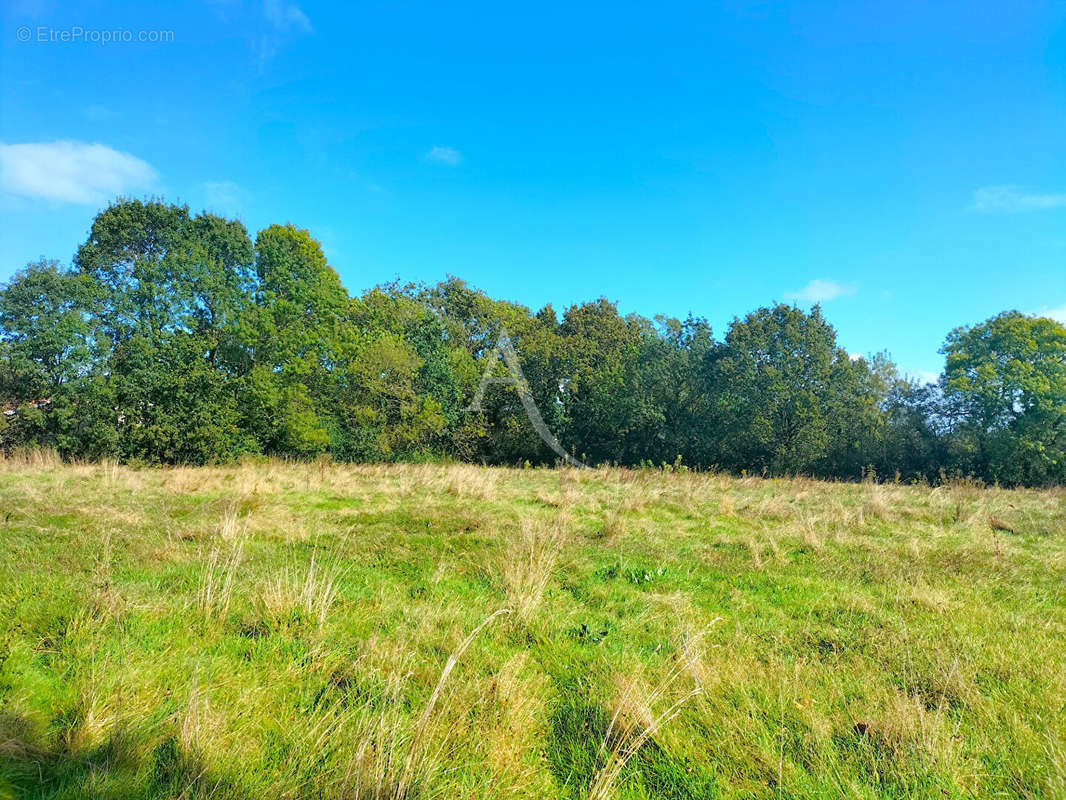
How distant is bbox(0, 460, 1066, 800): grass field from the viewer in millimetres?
2422

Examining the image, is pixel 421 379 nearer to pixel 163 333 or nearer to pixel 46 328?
pixel 163 333

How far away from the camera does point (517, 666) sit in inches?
133

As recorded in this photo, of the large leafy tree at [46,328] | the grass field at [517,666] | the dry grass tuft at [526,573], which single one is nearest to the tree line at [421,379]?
the large leafy tree at [46,328]

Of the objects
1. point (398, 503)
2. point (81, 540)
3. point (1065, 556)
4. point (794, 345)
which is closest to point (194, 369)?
point (398, 503)

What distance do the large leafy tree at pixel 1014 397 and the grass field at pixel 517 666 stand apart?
2428 cm

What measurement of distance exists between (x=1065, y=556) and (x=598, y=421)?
86.7ft

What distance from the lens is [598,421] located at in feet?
109

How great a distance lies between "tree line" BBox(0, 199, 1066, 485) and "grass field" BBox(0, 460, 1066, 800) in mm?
16770

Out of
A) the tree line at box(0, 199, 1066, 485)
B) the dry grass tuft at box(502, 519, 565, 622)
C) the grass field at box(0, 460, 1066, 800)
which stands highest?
the tree line at box(0, 199, 1066, 485)

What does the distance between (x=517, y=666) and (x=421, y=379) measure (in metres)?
26.8

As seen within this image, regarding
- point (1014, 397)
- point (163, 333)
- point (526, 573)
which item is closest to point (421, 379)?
point (163, 333)

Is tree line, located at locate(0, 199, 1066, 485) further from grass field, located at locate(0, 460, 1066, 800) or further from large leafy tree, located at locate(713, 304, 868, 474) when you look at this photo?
grass field, located at locate(0, 460, 1066, 800)

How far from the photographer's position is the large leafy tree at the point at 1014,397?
81.5 feet

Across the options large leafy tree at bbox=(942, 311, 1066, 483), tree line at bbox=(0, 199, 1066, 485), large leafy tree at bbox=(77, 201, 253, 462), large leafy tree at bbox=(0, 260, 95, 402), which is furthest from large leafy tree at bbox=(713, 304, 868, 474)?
large leafy tree at bbox=(0, 260, 95, 402)
